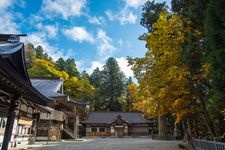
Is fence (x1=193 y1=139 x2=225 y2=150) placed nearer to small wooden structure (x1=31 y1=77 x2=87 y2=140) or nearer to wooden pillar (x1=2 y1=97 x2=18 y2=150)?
wooden pillar (x1=2 y1=97 x2=18 y2=150)

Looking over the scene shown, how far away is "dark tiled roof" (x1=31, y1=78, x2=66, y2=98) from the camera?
3146 centimetres

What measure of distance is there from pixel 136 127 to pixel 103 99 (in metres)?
18.0

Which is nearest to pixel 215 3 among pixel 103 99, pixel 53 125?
pixel 53 125

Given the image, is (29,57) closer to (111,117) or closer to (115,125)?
(111,117)

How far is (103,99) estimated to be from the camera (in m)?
72.2

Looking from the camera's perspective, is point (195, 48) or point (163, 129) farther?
point (163, 129)

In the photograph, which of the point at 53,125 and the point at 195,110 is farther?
the point at 53,125

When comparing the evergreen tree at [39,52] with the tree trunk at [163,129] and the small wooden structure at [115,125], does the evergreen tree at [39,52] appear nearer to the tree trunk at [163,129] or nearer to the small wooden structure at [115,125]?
the small wooden structure at [115,125]

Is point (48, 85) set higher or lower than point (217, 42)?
higher

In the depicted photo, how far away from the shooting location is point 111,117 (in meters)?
57.2

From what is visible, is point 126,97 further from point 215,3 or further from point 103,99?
point 215,3

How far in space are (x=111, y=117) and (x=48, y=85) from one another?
26389mm

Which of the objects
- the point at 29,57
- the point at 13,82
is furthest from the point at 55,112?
the point at 29,57

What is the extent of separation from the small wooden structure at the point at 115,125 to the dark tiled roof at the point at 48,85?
2129 centimetres
